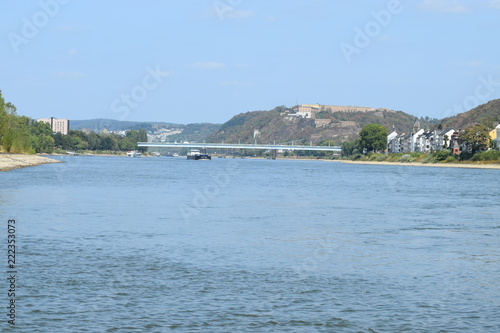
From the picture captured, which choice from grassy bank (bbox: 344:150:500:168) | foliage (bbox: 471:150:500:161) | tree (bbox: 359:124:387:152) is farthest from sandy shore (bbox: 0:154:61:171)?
tree (bbox: 359:124:387:152)

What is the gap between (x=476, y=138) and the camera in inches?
5571

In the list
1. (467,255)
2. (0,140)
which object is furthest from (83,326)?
(0,140)

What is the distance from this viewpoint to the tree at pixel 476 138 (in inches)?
5581

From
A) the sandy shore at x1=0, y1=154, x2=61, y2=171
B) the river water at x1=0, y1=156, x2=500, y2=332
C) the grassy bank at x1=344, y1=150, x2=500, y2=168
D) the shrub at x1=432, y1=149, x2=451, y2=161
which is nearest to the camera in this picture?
the river water at x1=0, y1=156, x2=500, y2=332

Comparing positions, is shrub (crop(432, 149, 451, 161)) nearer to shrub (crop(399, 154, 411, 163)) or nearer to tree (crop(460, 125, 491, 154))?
tree (crop(460, 125, 491, 154))

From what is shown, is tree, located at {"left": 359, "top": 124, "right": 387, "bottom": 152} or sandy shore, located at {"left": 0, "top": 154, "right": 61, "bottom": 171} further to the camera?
tree, located at {"left": 359, "top": 124, "right": 387, "bottom": 152}

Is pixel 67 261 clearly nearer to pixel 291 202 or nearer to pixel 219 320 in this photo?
pixel 219 320

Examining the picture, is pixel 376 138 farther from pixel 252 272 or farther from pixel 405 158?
pixel 252 272

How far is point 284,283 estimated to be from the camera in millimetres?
16062

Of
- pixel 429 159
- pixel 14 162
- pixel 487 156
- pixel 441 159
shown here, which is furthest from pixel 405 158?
pixel 14 162

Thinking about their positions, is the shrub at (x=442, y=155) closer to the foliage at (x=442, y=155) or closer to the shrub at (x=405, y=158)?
the foliage at (x=442, y=155)

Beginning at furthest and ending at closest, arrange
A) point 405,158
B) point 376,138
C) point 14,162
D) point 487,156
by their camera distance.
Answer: point 376,138, point 405,158, point 487,156, point 14,162

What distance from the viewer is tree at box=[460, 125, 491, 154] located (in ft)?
465

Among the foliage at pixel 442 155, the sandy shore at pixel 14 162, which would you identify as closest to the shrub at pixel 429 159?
the foliage at pixel 442 155
